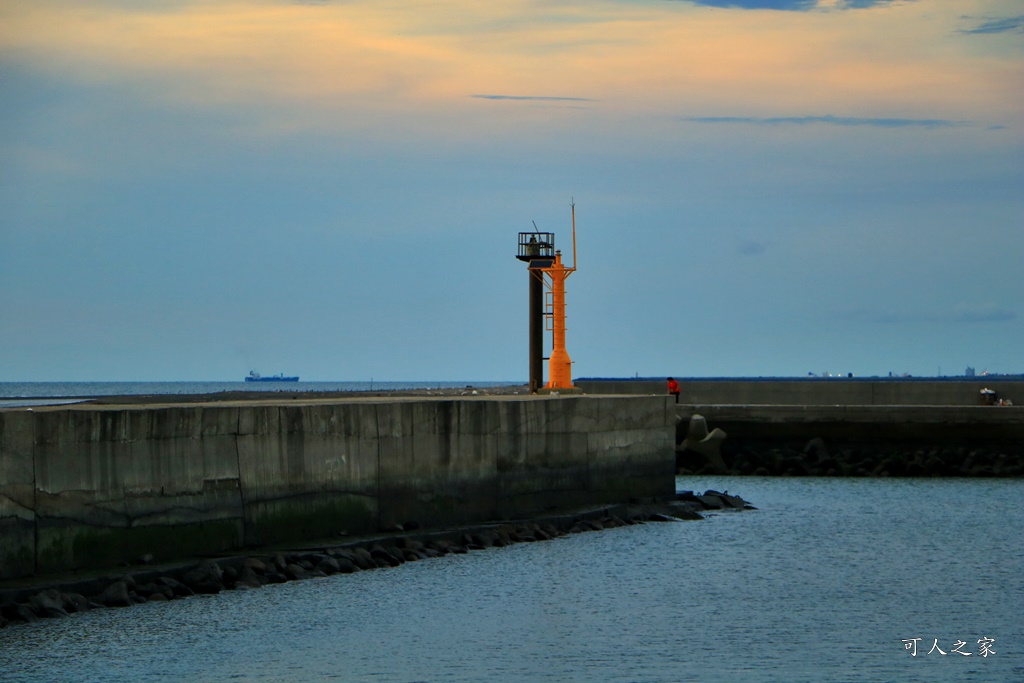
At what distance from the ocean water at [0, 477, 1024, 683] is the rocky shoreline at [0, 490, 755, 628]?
0.50 ft

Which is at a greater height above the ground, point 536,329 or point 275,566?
point 536,329

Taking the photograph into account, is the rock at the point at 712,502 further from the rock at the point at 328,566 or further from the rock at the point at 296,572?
the rock at the point at 296,572

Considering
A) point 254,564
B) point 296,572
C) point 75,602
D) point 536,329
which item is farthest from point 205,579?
point 536,329

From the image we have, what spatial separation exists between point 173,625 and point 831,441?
19.4 meters

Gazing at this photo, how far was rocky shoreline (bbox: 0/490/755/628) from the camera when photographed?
11398 millimetres

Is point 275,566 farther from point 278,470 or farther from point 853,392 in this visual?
point 853,392

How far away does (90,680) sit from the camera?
10047mm

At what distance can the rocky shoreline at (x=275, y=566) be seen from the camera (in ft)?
37.4

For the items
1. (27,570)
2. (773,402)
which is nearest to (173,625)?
(27,570)

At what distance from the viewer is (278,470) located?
14.6m

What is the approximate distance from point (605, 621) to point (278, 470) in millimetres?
3847

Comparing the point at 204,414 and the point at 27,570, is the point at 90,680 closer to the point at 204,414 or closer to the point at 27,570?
the point at 27,570

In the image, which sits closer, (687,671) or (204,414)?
(687,671)

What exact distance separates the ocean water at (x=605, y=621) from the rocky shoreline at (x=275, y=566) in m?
0.15
